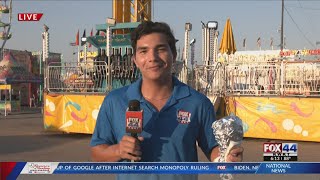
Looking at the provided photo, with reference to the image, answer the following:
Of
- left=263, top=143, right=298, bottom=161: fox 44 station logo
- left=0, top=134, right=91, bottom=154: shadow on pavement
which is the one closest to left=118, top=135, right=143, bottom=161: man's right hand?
left=263, top=143, right=298, bottom=161: fox 44 station logo

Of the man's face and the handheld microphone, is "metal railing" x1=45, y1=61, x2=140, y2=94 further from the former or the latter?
the handheld microphone

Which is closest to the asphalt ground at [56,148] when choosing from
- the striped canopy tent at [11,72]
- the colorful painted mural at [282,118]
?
the colorful painted mural at [282,118]

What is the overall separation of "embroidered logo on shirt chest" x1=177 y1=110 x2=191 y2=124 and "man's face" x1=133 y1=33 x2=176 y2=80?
254 millimetres

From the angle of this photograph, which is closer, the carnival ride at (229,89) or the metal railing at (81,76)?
the carnival ride at (229,89)

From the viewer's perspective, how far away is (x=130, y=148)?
7.00 feet

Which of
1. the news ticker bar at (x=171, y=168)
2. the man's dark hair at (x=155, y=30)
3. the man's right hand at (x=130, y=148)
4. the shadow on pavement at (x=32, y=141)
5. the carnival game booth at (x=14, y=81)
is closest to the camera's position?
the man's right hand at (x=130, y=148)

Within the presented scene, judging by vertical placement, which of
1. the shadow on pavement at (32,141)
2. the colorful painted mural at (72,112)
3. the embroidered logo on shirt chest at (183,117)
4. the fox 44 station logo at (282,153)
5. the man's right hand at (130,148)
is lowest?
the shadow on pavement at (32,141)

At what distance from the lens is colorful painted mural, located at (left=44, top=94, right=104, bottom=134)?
13.6 m

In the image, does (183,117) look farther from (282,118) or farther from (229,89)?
(229,89)

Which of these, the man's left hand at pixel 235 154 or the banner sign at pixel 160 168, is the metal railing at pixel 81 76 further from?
the man's left hand at pixel 235 154

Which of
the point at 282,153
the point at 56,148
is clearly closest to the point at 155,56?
the point at 282,153

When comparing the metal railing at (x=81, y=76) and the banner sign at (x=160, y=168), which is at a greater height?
the metal railing at (x=81, y=76)

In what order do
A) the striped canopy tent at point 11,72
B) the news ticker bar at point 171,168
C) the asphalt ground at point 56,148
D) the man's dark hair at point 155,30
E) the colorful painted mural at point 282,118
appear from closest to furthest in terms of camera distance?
the news ticker bar at point 171,168
the man's dark hair at point 155,30
the asphalt ground at point 56,148
the colorful painted mural at point 282,118
the striped canopy tent at point 11,72

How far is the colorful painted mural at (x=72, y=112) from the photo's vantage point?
13.6 m
